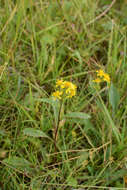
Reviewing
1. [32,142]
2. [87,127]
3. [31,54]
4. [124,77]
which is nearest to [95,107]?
[87,127]

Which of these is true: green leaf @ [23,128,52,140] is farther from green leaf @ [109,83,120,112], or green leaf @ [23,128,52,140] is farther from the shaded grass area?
green leaf @ [109,83,120,112]

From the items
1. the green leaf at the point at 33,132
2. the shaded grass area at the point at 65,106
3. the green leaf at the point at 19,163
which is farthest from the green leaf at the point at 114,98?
the green leaf at the point at 19,163

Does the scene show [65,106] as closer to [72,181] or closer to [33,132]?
[33,132]

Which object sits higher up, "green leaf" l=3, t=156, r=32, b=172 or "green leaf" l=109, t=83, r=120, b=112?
"green leaf" l=109, t=83, r=120, b=112

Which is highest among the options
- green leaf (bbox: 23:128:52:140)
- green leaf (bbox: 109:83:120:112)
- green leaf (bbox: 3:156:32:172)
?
green leaf (bbox: 109:83:120:112)

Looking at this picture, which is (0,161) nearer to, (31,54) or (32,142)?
(32,142)

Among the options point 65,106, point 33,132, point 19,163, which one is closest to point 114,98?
point 65,106

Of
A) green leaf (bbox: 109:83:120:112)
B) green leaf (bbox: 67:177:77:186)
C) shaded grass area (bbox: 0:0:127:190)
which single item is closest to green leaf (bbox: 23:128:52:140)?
shaded grass area (bbox: 0:0:127:190)

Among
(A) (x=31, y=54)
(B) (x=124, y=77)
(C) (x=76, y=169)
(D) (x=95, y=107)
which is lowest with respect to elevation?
(C) (x=76, y=169)
